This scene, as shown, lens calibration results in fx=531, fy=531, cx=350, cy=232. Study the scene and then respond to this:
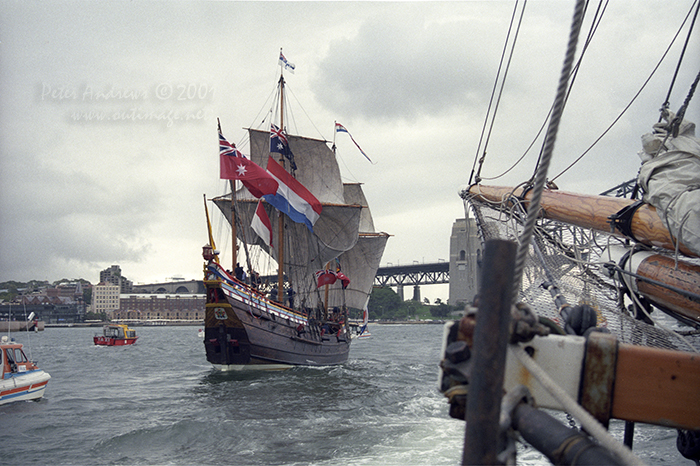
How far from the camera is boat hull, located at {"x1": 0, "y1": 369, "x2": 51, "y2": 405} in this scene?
50.4ft

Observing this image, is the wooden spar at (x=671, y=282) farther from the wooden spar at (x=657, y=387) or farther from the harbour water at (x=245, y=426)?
the harbour water at (x=245, y=426)

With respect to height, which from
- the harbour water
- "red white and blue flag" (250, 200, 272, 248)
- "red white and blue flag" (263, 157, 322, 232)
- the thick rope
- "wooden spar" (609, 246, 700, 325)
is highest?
"red white and blue flag" (263, 157, 322, 232)

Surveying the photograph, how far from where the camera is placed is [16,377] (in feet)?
52.0

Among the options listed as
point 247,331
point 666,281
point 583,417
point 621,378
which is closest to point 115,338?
point 247,331

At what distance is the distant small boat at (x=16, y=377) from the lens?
15172 millimetres

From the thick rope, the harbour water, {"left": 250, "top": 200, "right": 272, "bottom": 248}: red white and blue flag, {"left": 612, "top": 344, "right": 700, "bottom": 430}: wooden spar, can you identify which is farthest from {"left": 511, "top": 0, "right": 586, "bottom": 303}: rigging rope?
{"left": 250, "top": 200, "right": 272, "bottom": 248}: red white and blue flag

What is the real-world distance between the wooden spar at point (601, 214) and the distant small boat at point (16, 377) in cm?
1467

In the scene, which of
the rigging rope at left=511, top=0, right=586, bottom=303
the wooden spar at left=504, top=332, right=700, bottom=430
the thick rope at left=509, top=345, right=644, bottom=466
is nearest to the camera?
the thick rope at left=509, top=345, right=644, bottom=466

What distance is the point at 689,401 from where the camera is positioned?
2.17m

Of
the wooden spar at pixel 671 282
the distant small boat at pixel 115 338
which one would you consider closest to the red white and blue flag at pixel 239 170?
the wooden spar at pixel 671 282

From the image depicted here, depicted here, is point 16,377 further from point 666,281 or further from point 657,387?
point 657,387

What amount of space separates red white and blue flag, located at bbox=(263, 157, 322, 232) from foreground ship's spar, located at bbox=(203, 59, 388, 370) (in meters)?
0.05

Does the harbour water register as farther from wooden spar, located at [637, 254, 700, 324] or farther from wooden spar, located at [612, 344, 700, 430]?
wooden spar, located at [612, 344, 700, 430]

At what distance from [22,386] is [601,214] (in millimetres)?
16884
